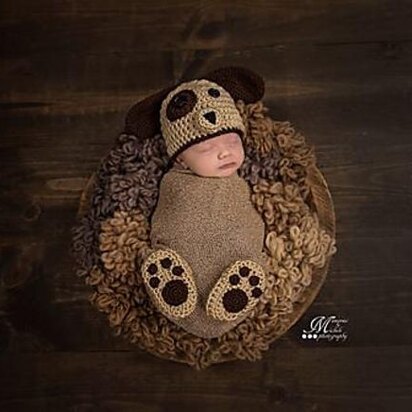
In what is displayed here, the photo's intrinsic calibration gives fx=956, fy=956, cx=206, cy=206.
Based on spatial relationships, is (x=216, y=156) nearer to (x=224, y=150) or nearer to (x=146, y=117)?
(x=224, y=150)

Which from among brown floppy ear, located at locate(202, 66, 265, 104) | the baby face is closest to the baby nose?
the baby face

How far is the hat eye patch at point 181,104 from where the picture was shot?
1.17 metres

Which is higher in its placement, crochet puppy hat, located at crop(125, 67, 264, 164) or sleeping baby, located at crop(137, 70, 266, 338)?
crochet puppy hat, located at crop(125, 67, 264, 164)

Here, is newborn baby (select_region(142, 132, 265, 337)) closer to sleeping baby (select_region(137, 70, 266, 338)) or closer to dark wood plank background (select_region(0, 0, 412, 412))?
sleeping baby (select_region(137, 70, 266, 338))

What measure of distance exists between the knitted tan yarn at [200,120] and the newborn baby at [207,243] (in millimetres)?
13

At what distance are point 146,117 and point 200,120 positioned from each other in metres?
0.11

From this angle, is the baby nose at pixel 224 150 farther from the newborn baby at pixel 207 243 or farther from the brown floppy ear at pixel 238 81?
the brown floppy ear at pixel 238 81

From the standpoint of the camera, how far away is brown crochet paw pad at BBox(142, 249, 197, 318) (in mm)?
1160

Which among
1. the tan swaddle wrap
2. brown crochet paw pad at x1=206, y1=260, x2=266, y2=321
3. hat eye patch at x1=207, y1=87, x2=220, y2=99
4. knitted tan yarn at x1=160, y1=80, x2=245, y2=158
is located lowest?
brown crochet paw pad at x1=206, y1=260, x2=266, y2=321

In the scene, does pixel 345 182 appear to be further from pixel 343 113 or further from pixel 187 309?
pixel 187 309

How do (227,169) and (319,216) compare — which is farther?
(319,216)

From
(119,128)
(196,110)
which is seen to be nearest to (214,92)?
(196,110)

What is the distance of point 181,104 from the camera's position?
3.84 feet

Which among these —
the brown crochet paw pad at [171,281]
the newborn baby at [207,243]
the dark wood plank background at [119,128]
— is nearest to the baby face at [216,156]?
the newborn baby at [207,243]
